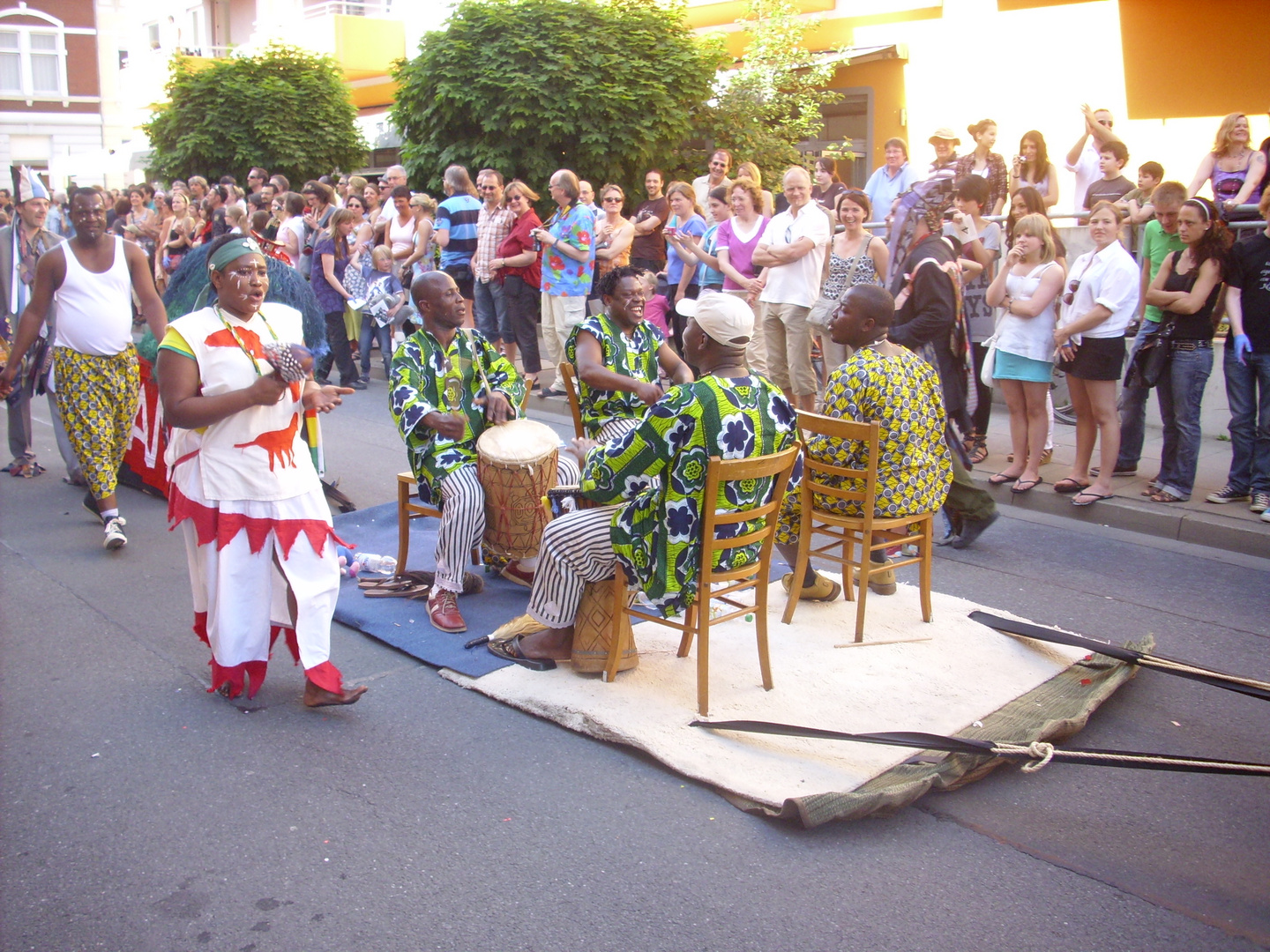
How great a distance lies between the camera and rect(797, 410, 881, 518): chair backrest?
475cm

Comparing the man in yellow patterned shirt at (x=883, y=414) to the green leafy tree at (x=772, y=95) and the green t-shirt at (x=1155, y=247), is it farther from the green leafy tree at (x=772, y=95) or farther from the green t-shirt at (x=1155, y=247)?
the green leafy tree at (x=772, y=95)

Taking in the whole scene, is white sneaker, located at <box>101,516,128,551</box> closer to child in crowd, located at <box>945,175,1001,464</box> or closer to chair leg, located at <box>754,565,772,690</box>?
chair leg, located at <box>754,565,772,690</box>

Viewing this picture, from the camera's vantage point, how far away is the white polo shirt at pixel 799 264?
8750mm

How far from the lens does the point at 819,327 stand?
8273 mm

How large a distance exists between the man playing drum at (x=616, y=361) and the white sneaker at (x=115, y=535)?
2.86 metres

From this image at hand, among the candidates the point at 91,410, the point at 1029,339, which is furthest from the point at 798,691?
the point at 91,410

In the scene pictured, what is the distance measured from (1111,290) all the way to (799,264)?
254 cm

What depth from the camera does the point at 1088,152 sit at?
10.5 metres

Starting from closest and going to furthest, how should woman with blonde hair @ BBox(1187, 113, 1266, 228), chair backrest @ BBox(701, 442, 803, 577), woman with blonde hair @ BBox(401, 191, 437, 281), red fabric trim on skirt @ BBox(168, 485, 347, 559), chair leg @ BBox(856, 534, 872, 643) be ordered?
1. chair backrest @ BBox(701, 442, 803, 577)
2. red fabric trim on skirt @ BBox(168, 485, 347, 559)
3. chair leg @ BBox(856, 534, 872, 643)
4. woman with blonde hair @ BBox(1187, 113, 1266, 228)
5. woman with blonde hair @ BBox(401, 191, 437, 281)

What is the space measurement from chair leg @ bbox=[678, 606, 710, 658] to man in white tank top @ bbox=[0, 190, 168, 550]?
361cm

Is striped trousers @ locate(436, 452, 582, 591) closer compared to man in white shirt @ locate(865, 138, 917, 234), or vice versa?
striped trousers @ locate(436, 452, 582, 591)

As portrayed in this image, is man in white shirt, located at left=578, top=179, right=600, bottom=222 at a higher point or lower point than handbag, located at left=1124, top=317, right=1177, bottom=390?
higher

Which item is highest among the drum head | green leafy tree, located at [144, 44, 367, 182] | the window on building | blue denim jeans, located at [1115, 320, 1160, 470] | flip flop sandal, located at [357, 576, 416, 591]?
the window on building

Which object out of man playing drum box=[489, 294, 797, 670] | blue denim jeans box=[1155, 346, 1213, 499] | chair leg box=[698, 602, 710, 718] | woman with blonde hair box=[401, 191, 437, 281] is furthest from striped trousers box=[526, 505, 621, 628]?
woman with blonde hair box=[401, 191, 437, 281]
